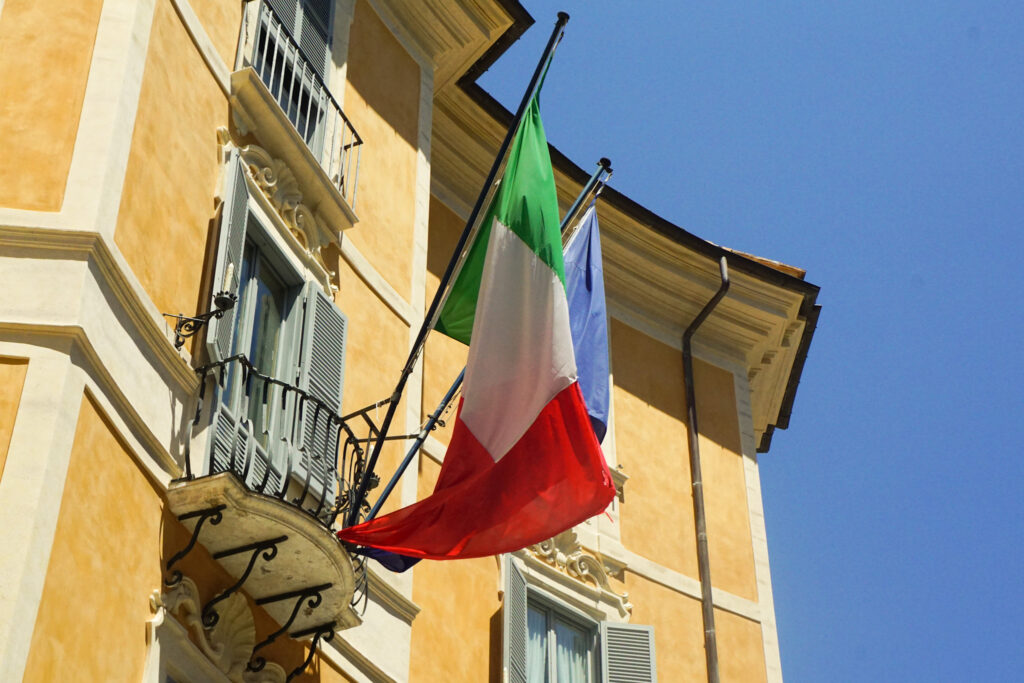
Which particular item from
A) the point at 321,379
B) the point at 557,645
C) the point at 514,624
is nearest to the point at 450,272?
the point at 321,379

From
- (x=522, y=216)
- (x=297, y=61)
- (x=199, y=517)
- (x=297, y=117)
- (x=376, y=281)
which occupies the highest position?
(x=297, y=61)

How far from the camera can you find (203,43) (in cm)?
1151

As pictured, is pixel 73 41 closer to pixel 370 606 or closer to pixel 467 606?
pixel 370 606

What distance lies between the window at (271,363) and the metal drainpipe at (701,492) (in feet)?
19.7

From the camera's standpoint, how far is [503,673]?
1321 cm

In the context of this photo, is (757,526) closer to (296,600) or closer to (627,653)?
(627,653)

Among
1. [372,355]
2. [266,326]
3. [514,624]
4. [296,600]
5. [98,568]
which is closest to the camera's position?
[98,568]

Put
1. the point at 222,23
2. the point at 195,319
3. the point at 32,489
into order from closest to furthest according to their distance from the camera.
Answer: the point at 32,489
the point at 195,319
the point at 222,23

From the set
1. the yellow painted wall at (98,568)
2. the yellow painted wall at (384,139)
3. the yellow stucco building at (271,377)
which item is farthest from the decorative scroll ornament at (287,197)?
the yellow painted wall at (98,568)

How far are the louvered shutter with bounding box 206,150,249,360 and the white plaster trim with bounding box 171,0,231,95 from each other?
627 mm

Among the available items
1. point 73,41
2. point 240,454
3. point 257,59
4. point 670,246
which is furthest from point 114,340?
point 670,246

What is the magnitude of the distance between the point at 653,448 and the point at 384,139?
4.97 metres

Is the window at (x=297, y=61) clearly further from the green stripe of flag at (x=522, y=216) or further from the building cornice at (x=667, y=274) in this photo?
the building cornice at (x=667, y=274)

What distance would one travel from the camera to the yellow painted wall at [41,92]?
31.4 feet
